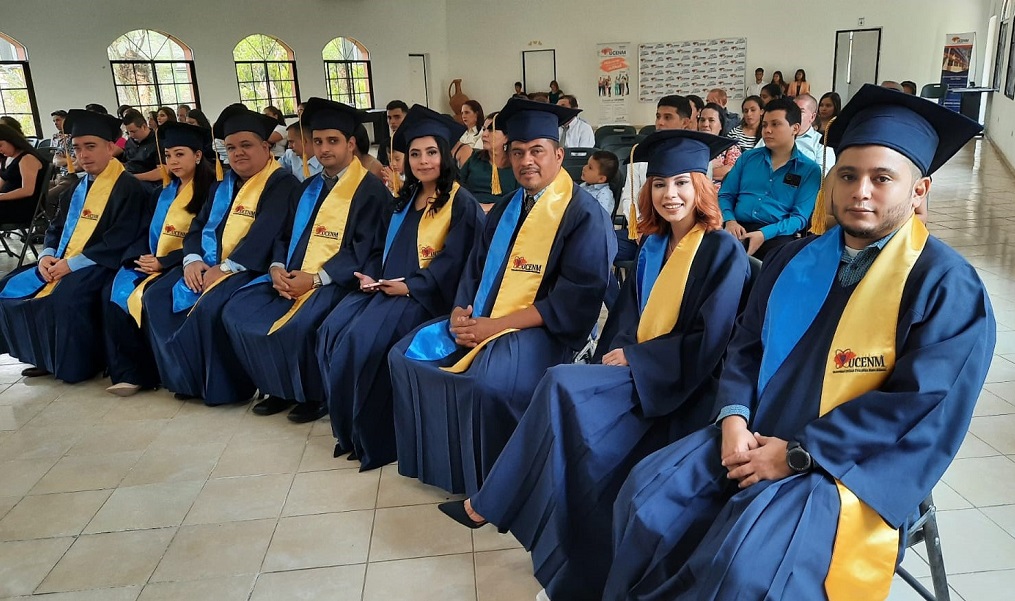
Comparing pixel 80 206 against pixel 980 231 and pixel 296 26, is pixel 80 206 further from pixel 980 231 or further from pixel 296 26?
pixel 296 26

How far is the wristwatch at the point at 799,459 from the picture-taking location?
1.53m

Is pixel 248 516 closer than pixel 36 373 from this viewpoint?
Yes

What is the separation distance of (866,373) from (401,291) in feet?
6.50

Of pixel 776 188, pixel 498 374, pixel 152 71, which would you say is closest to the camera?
pixel 498 374

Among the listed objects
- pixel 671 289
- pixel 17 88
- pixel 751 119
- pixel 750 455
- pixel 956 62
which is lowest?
pixel 750 455

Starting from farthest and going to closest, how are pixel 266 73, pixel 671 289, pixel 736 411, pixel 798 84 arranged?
pixel 798 84 < pixel 266 73 < pixel 671 289 < pixel 736 411

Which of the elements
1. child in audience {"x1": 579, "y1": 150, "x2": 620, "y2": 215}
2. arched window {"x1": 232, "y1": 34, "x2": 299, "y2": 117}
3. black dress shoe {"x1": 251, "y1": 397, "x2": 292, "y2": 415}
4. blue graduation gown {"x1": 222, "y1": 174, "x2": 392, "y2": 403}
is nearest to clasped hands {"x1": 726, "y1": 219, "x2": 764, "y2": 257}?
child in audience {"x1": 579, "y1": 150, "x2": 620, "y2": 215}

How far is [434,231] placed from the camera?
3158 mm

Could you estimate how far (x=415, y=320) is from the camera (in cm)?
313

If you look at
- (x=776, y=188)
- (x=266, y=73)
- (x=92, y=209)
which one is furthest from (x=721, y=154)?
(x=266, y=73)

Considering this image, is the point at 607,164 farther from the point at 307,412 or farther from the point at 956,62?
the point at 956,62

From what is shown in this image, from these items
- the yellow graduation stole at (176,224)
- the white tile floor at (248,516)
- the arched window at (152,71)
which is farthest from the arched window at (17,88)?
the white tile floor at (248,516)

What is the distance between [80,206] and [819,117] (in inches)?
260

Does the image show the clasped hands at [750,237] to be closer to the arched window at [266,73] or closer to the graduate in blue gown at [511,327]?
the graduate in blue gown at [511,327]
